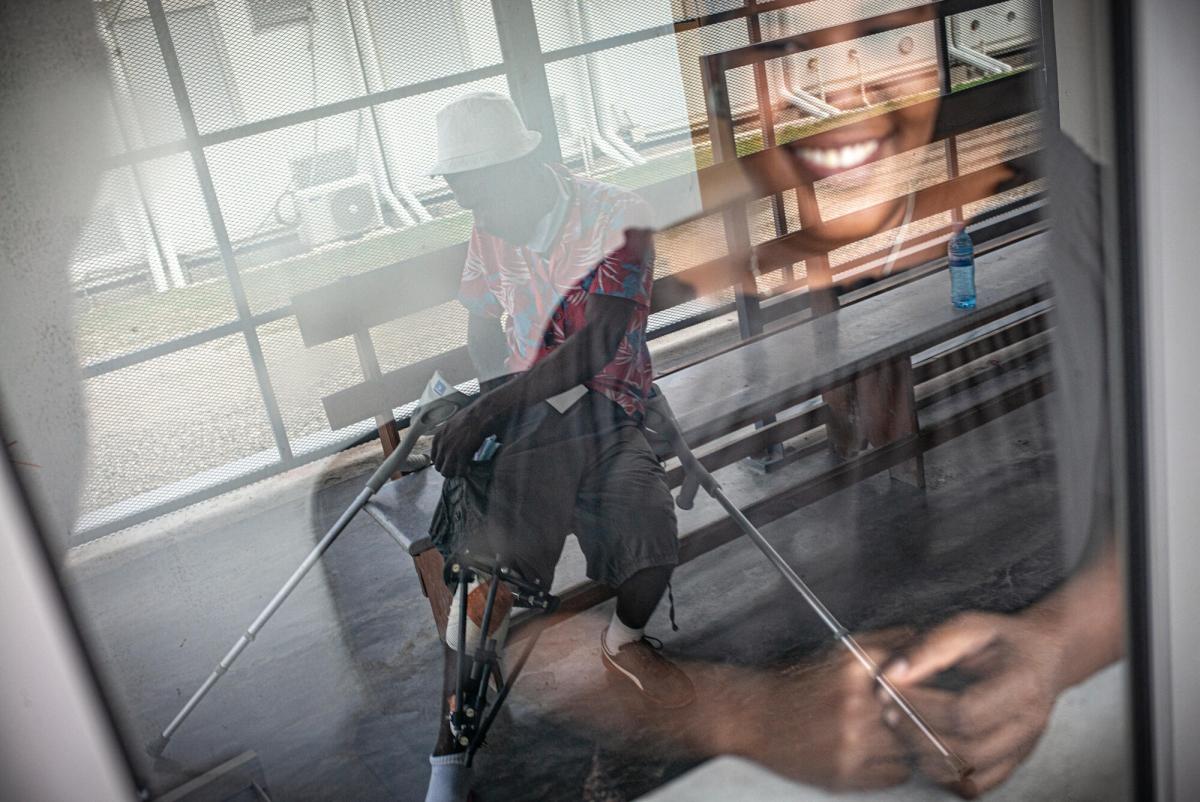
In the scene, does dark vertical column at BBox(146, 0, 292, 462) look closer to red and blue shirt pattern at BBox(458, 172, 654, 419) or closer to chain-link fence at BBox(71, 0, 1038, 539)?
chain-link fence at BBox(71, 0, 1038, 539)

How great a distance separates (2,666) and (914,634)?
5.71 feet

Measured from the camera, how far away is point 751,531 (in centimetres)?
204

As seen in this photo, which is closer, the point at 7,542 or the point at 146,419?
the point at 7,542

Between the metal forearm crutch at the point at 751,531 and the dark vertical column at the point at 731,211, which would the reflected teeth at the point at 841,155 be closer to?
the dark vertical column at the point at 731,211

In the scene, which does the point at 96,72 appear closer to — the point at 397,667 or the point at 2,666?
the point at 2,666

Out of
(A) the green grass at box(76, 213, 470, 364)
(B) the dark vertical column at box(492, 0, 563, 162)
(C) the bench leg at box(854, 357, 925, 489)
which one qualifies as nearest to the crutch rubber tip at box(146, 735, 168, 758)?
(A) the green grass at box(76, 213, 470, 364)

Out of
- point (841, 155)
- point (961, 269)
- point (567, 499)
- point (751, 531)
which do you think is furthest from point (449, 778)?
point (961, 269)

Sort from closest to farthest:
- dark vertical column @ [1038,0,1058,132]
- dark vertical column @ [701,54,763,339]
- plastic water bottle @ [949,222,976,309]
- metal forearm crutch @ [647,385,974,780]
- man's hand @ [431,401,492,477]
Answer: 1. dark vertical column @ [1038,0,1058,132]
2. dark vertical column @ [701,54,763,339]
3. man's hand @ [431,401,492,477]
4. metal forearm crutch @ [647,385,974,780]
5. plastic water bottle @ [949,222,976,309]

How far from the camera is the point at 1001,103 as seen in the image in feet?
4.61

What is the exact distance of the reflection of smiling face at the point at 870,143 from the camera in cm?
171

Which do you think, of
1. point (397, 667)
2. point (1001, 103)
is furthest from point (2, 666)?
point (1001, 103)

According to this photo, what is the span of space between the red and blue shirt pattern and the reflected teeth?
1.62 ft

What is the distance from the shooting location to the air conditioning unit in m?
1.09

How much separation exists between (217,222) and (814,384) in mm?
1668
